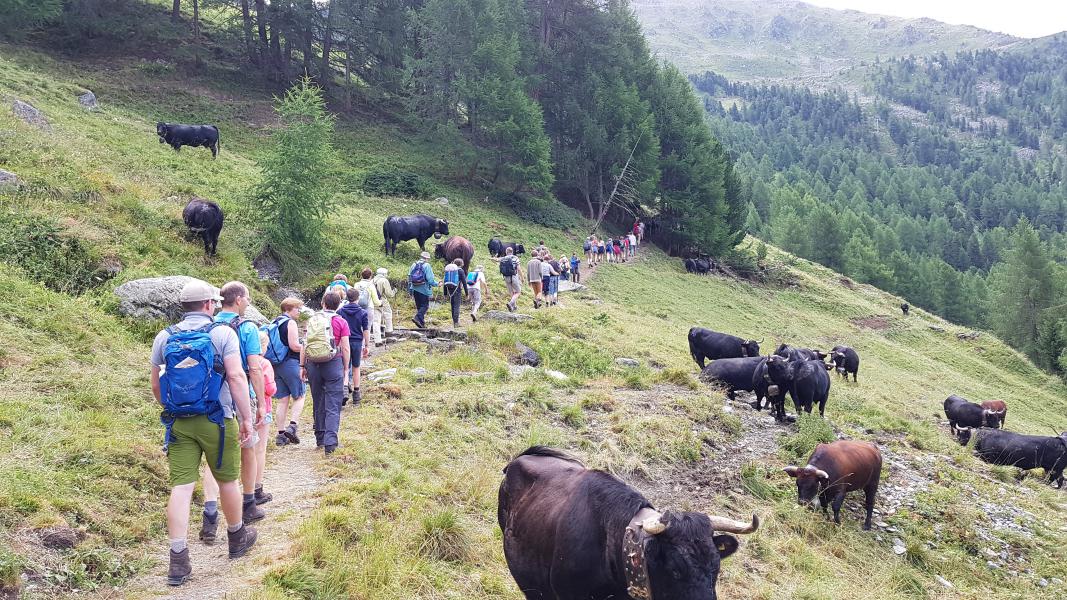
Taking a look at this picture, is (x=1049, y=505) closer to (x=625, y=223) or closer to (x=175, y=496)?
(x=175, y=496)

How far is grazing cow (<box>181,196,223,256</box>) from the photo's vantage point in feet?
50.6

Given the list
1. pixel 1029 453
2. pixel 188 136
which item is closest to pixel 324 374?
pixel 1029 453

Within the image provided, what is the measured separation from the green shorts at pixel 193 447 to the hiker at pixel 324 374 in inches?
121

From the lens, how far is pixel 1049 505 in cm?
1153

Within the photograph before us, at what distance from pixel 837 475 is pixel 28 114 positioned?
2432 centimetres

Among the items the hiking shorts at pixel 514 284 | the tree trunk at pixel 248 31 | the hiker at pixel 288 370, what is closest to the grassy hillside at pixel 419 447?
the hiker at pixel 288 370

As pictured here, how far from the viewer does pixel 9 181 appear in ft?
43.5

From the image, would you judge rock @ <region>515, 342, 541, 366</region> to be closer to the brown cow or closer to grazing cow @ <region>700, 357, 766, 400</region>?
grazing cow @ <region>700, 357, 766, 400</region>

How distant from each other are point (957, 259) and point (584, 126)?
108 meters

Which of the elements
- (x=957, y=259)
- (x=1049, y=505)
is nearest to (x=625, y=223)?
(x=1049, y=505)

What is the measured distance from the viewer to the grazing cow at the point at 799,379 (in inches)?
520

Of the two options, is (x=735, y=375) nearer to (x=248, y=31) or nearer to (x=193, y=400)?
(x=193, y=400)

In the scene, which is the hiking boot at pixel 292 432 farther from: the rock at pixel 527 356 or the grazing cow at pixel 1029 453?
the grazing cow at pixel 1029 453

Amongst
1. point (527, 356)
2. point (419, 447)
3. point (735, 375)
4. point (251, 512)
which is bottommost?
point (527, 356)
